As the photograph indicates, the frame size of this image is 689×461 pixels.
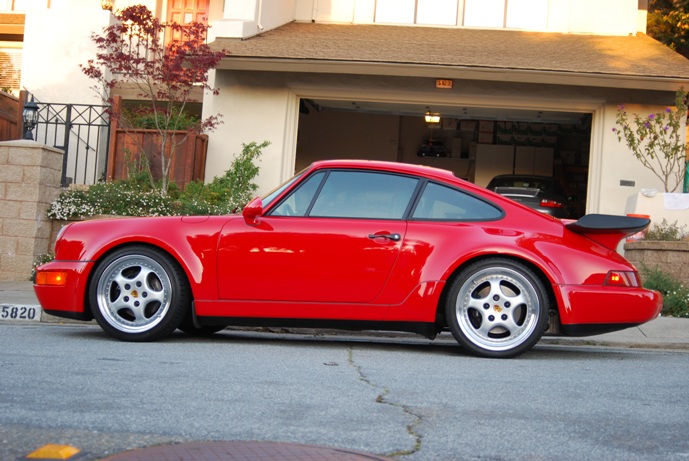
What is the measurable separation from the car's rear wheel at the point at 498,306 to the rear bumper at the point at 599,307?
0.54ft

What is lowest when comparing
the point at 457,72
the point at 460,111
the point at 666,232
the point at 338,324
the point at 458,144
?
the point at 338,324

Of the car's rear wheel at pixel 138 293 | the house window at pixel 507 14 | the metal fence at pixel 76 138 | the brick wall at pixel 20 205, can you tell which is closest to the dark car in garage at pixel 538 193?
the house window at pixel 507 14

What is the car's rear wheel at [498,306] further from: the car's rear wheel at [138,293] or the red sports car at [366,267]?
the car's rear wheel at [138,293]

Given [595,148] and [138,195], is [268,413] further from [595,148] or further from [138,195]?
[595,148]

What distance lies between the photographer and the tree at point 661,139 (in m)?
14.8

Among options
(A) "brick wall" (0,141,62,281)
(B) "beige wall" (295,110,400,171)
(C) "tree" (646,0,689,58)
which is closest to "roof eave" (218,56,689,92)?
(A) "brick wall" (0,141,62,281)

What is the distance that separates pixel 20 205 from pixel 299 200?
6.57m

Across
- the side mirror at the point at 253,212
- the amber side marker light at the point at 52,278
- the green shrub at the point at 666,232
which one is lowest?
the amber side marker light at the point at 52,278

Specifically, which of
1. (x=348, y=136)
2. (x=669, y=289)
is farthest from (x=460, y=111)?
(x=669, y=289)

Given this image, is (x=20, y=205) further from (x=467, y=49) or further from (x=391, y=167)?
(x=467, y=49)

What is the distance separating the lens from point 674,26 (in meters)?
21.5

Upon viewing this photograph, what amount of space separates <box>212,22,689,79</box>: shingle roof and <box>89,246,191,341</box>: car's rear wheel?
28.8 ft

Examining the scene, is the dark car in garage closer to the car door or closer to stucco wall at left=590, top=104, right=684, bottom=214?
stucco wall at left=590, top=104, right=684, bottom=214

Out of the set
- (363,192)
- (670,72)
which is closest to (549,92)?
(670,72)
